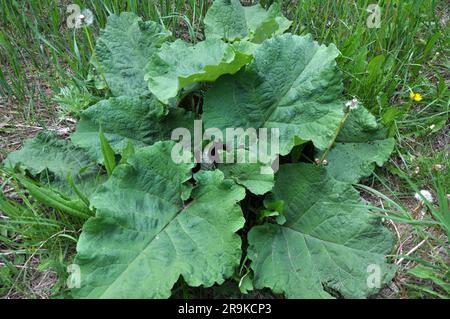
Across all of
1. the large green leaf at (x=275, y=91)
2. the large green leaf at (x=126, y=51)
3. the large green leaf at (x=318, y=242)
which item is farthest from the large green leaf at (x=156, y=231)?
the large green leaf at (x=126, y=51)

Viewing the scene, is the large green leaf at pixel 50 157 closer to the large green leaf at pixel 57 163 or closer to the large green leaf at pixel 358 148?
the large green leaf at pixel 57 163

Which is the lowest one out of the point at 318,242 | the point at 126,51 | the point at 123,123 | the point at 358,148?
the point at 318,242

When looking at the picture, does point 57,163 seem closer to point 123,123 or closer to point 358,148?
point 123,123

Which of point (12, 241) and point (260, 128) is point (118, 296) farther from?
point (260, 128)

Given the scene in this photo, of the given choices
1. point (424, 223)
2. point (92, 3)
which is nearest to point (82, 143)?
point (92, 3)

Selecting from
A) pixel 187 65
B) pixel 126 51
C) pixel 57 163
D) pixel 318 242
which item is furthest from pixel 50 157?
pixel 318 242

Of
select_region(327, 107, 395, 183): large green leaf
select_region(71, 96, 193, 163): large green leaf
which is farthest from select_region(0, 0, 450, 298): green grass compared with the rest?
select_region(71, 96, 193, 163): large green leaf
